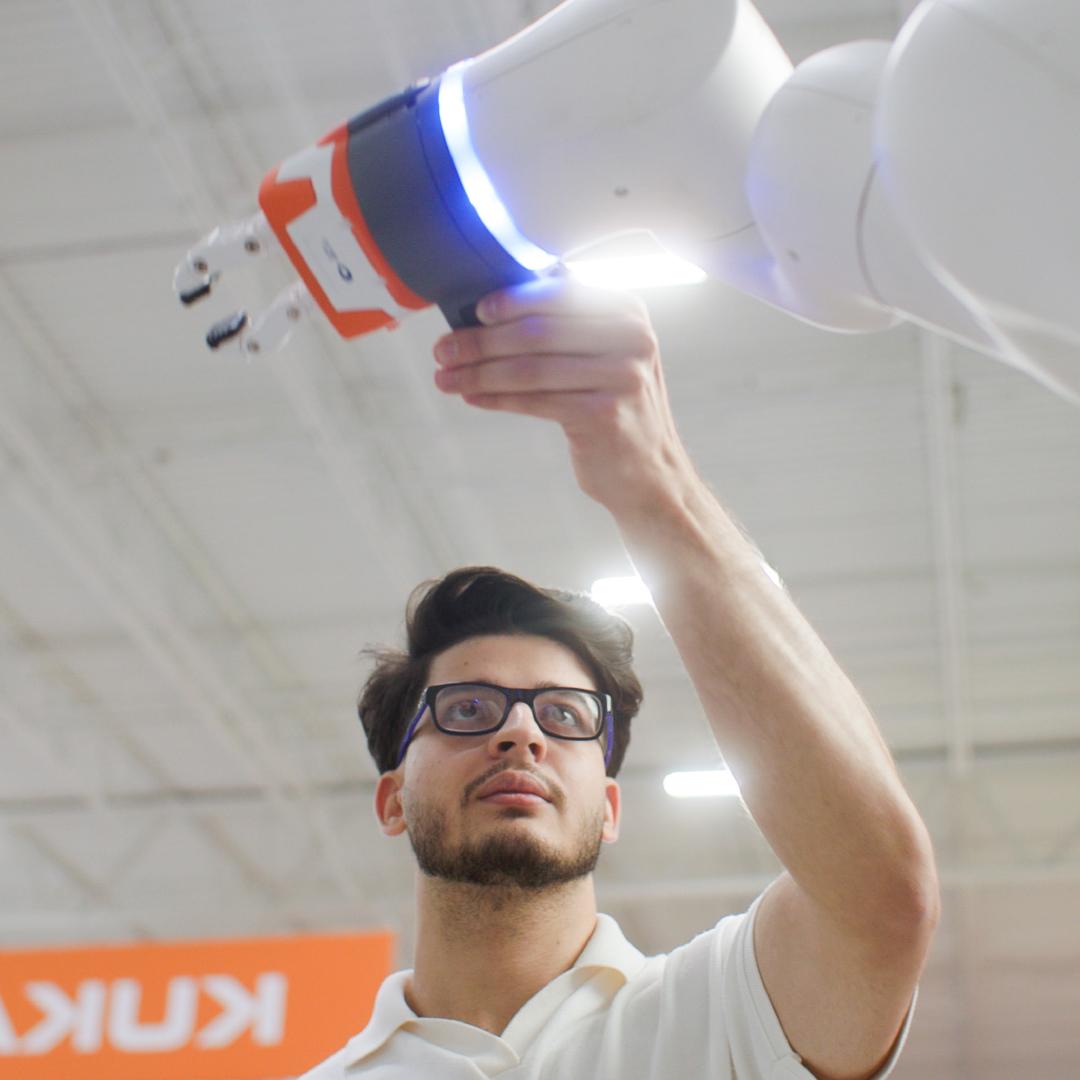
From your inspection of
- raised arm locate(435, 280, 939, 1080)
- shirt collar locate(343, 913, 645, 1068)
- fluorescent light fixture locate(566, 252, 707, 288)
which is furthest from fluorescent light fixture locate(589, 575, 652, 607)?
raised arm locate(435, 280, 939, 1080)

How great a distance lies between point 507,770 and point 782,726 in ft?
1.57

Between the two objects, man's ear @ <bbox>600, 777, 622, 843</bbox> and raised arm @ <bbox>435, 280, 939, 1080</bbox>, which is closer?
raised arm @ <bbox>435, 280, 939, 1080</bbox>

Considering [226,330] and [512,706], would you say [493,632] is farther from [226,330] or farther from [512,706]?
[226,330]

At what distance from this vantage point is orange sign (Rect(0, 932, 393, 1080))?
390 centimetres

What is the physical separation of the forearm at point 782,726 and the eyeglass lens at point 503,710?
0.51 metres

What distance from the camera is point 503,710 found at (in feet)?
5.05

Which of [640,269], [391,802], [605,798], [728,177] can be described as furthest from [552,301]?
[640,269]

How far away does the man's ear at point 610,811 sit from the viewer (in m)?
1.54

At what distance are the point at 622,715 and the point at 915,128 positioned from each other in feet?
3.68

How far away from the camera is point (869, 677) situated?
7988 mm

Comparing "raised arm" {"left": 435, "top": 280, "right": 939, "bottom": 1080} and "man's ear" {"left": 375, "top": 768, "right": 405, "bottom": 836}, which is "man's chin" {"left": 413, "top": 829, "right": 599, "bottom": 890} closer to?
"man's ear" {"left": 375, "top": 768, "right": 405, "bottom": 836}

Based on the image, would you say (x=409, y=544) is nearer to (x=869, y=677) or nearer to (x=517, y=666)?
(x=869, y=677)

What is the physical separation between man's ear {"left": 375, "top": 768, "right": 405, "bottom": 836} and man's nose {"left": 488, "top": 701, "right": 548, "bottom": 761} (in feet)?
0.58

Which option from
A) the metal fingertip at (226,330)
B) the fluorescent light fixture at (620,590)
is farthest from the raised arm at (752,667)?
the fluorescent light fixture at (620,590)
